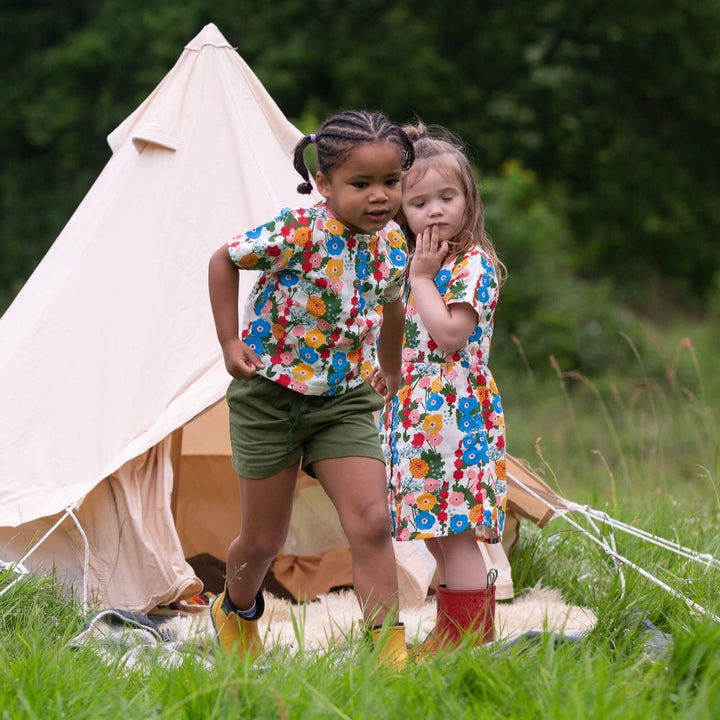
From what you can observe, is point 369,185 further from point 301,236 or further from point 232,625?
point 232,625

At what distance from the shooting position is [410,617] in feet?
11.0

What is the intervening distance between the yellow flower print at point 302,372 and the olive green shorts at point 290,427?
0.05m

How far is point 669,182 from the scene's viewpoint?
14.9 metres

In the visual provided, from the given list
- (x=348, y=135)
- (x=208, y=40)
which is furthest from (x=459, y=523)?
(x=208, y=40)

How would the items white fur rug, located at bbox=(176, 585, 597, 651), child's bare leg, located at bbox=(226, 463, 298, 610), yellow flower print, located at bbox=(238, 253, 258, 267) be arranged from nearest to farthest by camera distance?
1. yellow flower print, located at bbox=(238, 253, 258, 267)
2. child's bare leg, located at bbox=(226, 463, 298, 610)
3. white fur rug, located at bbox=(176, 585, 597, 651)

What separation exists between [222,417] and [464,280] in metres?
2.02

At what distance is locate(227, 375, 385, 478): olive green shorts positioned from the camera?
2613mm

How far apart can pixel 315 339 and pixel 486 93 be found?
40.1 ft

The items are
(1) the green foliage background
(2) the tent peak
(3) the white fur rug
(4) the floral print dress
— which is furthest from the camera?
(1) the green foliage background

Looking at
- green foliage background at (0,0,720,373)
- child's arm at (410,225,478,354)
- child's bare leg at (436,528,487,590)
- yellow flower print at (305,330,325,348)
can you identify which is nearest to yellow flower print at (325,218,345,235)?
yellow flower print at (305,330,325,348)

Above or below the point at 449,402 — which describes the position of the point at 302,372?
above

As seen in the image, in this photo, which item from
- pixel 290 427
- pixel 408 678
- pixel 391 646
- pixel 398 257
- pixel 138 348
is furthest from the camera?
pixel 138 348

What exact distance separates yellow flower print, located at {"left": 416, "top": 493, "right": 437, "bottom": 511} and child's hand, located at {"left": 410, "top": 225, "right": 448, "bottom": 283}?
549 millimetres

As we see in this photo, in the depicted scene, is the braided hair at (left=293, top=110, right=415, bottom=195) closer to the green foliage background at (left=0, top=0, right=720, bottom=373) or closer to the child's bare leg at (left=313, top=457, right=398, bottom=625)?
the child's bare leg at (left=313, top=457, right=398, bottom=625)
